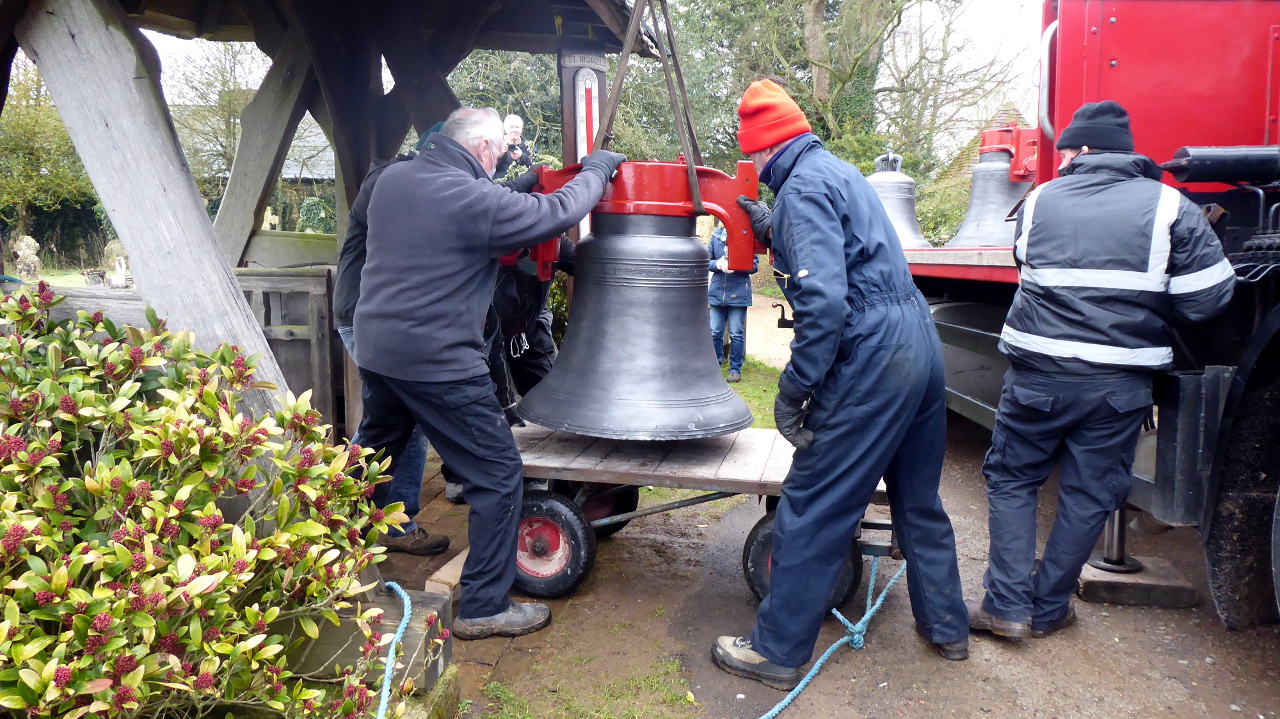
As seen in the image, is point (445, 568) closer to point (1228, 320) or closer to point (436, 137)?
point (436, 137)

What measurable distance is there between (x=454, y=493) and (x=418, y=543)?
2.45 ft

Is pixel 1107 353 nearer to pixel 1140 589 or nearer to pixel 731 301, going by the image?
pixel 1140 589

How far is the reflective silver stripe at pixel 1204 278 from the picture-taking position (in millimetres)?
2658

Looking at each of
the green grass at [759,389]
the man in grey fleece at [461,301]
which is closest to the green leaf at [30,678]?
the man in grey fleece at [461,301]

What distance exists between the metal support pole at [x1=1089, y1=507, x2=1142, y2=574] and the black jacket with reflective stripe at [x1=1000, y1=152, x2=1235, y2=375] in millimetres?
962

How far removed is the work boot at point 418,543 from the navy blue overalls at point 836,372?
170cm

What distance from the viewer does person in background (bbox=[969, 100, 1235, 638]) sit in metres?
2.74

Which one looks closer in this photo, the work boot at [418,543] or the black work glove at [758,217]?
the black work glove at [758,217]

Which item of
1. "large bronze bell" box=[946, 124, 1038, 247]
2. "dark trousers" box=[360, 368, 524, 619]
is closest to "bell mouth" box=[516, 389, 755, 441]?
"dark trousers" box=[360, 368, 524, 619]

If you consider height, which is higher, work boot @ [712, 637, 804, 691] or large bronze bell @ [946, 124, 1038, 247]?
large bronze bell @ [946, 124, 1038, 247]

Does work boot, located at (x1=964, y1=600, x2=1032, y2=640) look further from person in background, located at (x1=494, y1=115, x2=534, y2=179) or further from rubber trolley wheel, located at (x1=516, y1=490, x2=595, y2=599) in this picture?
person in background, located at (x1=494, y1=115, x2=534, y2=179)

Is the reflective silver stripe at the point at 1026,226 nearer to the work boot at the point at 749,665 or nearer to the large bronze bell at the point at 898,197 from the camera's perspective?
the work boot at the point at 749,665

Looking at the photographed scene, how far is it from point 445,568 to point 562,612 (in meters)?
0.49

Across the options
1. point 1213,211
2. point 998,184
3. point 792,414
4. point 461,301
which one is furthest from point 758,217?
point 998,184
